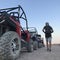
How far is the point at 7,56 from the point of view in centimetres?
905

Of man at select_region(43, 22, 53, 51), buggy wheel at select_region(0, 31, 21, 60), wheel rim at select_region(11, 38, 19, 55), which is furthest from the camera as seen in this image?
man at select_region(43, 22, 53, 51)

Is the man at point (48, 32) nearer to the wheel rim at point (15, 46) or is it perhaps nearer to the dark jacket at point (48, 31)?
the dark jacket at point (48, 31)

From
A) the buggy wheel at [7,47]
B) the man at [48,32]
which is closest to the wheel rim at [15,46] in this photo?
the buggy wheel at [7,47]

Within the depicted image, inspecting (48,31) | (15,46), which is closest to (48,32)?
(48,31)

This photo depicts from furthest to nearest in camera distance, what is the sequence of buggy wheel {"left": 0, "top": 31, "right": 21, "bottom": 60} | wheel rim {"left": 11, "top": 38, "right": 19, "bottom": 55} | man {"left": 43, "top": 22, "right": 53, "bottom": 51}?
1. man {"left": 43, "top": 22, "right": 53, "bottom": 51}
2. wheel rim {"left": 11, "top": 38, "right": 19, "bottom": 55}
3. buggy wheel {"left": 0, "top": 31, "right": 21, "bottom": 60}

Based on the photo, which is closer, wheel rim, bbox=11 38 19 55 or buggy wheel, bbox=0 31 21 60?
buggy wheel, bbox=0 31 21 60

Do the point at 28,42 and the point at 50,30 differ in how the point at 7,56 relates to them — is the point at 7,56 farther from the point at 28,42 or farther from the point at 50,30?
the point at 50,30

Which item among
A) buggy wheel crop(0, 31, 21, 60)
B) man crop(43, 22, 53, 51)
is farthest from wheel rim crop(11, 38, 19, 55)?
man crop(43, 22, 53, 51)

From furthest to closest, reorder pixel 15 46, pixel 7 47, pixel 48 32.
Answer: pixel 48 32 → pixel 15 46 → pixel 7 47

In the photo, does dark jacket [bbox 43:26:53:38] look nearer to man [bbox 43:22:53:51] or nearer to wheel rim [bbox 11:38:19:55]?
man [bbox 43:22:53:51]

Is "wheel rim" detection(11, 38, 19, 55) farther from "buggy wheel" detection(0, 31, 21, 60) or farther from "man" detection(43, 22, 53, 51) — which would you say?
"man" detection(43, 22, 53, 51)

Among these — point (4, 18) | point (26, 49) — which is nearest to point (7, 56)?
point (4, 18)

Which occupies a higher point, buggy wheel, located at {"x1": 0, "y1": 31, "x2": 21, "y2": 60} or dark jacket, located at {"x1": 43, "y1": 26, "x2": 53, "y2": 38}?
dark jacket, located at {"x1": 43, "y1": 26, "x2": 53, "y2": 38}

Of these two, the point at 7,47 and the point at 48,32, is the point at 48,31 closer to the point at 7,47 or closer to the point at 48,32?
the point at 48,32
